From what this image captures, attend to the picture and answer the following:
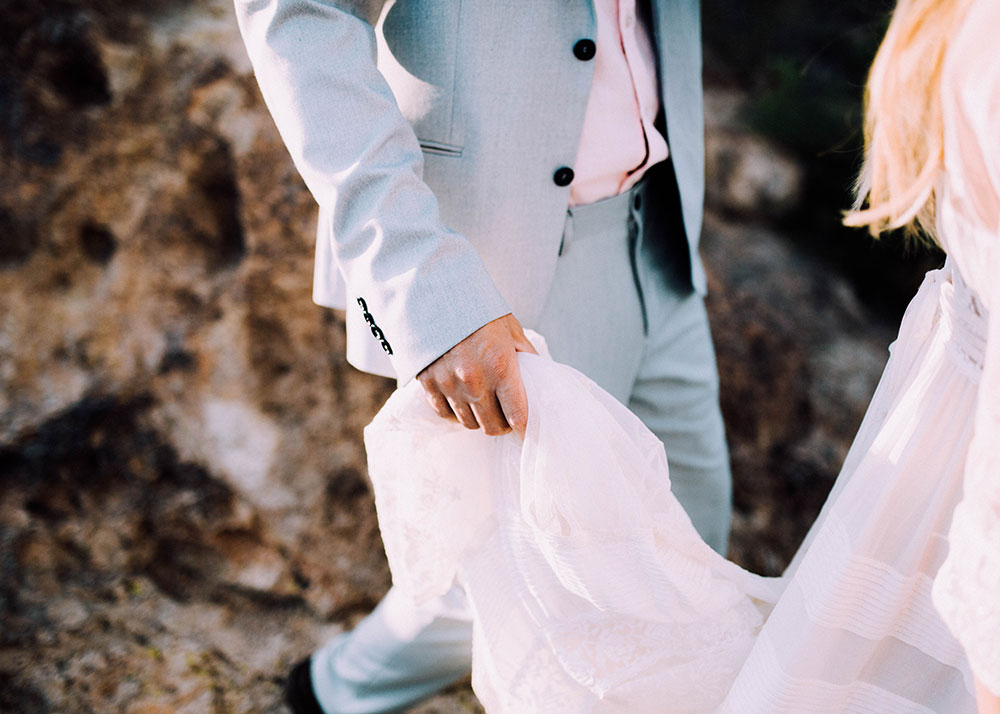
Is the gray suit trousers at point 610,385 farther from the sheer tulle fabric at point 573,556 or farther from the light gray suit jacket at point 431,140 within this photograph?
the sheer tulle fabric at point 573,556

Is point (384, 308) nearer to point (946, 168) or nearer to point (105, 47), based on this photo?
point (946, 168)

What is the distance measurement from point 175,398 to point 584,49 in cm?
149

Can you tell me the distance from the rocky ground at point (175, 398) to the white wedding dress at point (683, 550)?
929 millimetres

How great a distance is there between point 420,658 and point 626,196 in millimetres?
857

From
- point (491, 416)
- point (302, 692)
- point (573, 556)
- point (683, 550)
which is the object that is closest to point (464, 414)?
point (491, 416)

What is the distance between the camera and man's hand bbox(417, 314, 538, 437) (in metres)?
0.85

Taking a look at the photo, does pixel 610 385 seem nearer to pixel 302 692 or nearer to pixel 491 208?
pixel 491 208

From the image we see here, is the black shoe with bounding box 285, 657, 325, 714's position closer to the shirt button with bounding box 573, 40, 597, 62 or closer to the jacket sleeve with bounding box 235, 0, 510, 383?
the jacket sleeve with bounding box 235, 0, 510, 383

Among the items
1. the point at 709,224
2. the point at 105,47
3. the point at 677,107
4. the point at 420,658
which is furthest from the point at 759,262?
the point at 105,47

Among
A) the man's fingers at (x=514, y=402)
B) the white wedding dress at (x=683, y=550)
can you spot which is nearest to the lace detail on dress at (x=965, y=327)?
the white wedding dress at (x=683, y=550)

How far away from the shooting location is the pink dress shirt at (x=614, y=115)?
1.06 meters

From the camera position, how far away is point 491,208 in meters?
1.04

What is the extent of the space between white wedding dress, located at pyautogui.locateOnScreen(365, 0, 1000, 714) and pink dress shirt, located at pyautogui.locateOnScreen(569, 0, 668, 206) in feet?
1.21

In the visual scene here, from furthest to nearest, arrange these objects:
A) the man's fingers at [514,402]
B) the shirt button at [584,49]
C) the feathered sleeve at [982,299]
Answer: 1. the shirt button at [584,49]
2. the man's fingers at [514,402]
3. the feathered sleeve at [982,299]
